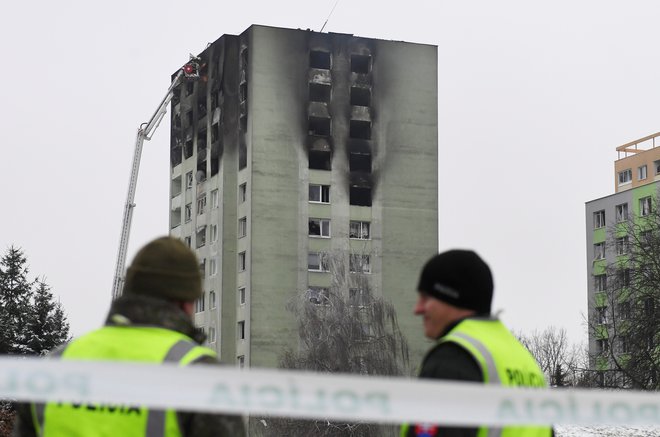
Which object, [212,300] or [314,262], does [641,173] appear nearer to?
[314,262]

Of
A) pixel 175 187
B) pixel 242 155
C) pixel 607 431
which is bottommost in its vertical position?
pixel 607 431

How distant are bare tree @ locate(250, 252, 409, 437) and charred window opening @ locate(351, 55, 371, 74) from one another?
19.7 m

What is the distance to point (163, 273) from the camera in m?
4.56

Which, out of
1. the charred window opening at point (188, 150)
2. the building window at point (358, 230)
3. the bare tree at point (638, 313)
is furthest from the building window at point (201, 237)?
the bare tree at point (638, 313)

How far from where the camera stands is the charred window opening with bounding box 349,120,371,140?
281 ft

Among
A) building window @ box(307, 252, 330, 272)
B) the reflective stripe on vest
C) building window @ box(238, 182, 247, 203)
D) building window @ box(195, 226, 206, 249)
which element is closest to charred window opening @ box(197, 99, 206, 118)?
building window @ box(195, 226, 206, 249)

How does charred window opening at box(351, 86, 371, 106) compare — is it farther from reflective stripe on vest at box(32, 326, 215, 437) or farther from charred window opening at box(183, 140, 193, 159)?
reflective stripe on vest at box(32, 326, 215, 437)

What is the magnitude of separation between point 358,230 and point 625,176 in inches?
1527

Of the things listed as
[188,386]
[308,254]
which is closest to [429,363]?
[188,386]

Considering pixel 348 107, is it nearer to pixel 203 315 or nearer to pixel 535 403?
pixel 203 315

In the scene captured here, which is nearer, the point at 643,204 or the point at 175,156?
the point at 175,156

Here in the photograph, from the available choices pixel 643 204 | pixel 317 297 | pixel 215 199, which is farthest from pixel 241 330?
pixel 643 204

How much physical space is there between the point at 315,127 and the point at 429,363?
79.9 metres

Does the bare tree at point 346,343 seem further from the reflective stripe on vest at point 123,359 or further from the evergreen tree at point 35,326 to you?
the reflective stripe on vest at point 123,359
